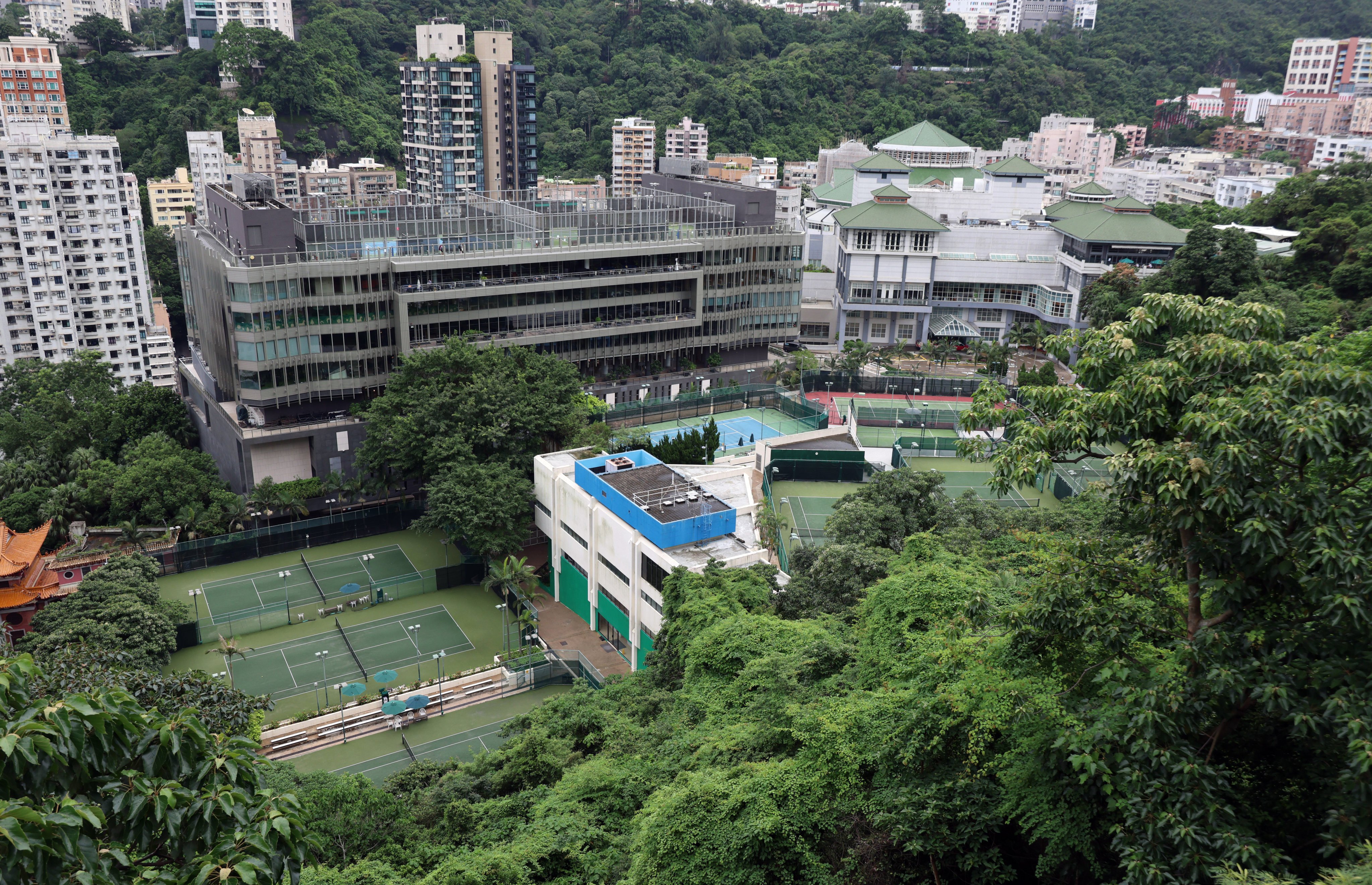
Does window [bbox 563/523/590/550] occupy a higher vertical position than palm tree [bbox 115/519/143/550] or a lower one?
higher

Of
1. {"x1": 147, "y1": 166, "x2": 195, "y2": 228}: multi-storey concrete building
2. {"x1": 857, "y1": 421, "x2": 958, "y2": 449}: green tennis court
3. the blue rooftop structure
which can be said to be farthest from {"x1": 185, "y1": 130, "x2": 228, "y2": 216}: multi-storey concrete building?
the blue rooftop structure

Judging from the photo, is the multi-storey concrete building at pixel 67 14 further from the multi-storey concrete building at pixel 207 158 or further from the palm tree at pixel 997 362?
the palm tree at pixel 997 362

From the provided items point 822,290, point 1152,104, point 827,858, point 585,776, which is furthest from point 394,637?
point 1152,104

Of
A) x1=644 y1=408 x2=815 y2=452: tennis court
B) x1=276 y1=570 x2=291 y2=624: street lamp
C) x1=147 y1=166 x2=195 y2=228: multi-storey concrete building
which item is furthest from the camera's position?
x1=147 y1=166 x2=195 y2=228: multi-storey concrete building

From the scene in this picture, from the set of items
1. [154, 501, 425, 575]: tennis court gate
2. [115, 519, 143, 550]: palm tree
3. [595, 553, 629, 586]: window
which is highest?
[595, 553, 629, 586]: window

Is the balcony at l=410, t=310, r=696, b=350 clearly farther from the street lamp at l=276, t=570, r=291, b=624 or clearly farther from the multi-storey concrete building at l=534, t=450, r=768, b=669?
the street lamp at l=276, t=570, r=291, b=624
